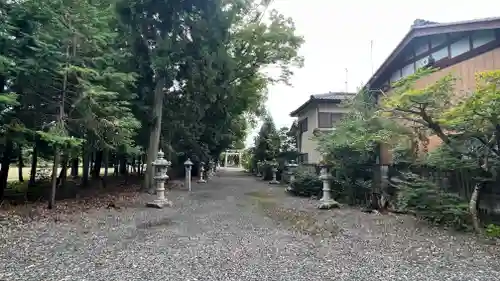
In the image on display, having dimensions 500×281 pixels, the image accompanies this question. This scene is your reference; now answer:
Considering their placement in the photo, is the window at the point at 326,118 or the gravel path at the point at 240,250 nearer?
the gravel path at the point at 240,250

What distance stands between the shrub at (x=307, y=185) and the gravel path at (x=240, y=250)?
4.39m

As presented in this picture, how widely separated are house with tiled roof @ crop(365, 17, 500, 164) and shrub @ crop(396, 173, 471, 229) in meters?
1.67

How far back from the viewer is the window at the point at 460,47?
9234 mm

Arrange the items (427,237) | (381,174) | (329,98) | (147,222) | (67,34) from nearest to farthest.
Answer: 1. (427,237)
2. (147,222)
3. (67,34)
4. (381,174)
5. (329,98)

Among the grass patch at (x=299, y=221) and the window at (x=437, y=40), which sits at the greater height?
the window at (x=437, y=40)

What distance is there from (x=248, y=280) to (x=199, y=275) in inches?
22.5

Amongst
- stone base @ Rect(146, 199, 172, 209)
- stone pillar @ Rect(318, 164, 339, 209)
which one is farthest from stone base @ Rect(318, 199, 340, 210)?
stone base @ Rect(146, 199, 172, 209)

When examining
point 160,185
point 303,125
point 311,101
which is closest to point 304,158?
point 303,125

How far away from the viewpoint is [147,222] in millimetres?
7336

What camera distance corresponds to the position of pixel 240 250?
5.00 meters

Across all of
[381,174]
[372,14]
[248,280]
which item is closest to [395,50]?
[372,14]

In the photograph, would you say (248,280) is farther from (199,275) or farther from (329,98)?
(329,98)

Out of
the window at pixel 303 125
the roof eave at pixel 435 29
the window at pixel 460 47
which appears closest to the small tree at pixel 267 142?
the window at pixel 303 125

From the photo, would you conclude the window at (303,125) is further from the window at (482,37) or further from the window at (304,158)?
the window at (482,37)
